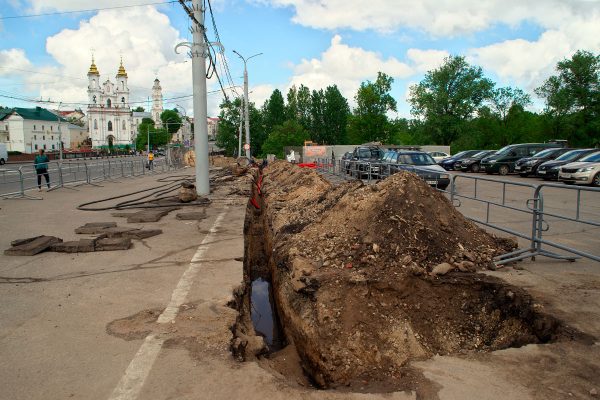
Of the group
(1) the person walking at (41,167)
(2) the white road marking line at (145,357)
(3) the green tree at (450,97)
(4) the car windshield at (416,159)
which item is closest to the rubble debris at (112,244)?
(2) the white road marking line at (145,357)

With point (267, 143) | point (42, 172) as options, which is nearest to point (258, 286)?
point (42, 172)

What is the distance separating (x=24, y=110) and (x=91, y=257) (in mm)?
118517

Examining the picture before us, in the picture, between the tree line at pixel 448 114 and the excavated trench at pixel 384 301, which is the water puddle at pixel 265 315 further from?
the tree line at pixel 448 114

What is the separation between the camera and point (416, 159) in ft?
62.9

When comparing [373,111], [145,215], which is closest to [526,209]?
[145,215]

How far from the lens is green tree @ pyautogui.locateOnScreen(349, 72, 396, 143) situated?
8019 centimetres

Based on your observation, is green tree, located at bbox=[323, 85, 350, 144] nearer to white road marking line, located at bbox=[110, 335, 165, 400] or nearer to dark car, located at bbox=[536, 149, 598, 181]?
dark car, located at bbox=[536, 149, 598, 181]

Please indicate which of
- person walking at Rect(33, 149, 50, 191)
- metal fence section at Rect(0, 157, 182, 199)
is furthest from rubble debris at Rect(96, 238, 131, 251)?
person walking at Rect(33, 149, 50, 191)

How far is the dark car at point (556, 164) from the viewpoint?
2209 cm

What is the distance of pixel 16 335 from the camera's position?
422 cm

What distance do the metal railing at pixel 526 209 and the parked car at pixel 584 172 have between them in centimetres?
879

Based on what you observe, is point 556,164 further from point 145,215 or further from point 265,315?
point 265,315

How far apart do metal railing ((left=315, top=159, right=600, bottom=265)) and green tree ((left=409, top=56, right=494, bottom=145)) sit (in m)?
54.7

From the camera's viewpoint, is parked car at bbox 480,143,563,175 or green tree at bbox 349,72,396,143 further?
green tree at bbox 349,72,396,143
